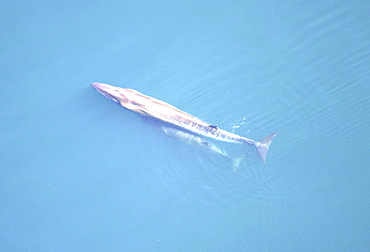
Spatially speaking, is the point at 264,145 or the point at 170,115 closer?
the point at 264,145

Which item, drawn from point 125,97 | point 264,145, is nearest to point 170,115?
point 125,97

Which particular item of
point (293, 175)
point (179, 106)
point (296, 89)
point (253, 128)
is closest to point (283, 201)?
point (293, 175)

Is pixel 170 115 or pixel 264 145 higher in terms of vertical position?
pixel 170 115

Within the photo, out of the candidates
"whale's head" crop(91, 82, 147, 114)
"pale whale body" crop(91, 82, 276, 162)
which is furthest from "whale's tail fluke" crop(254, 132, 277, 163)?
"whale's head" crop(91, 82, 147, 114)

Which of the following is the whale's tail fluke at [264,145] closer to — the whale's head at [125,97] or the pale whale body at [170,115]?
the pale whale body at [170,115]

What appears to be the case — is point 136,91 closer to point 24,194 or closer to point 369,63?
point 24,194

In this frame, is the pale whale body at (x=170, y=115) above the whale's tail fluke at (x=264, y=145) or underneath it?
above

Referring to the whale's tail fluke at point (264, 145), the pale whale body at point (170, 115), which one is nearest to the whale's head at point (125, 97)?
the pale whale body at point (170, 115)

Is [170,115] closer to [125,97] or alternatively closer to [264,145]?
[125,97]

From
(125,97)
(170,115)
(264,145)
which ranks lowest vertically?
(264,145)

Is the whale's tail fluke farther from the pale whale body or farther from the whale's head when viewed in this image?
the whale's head

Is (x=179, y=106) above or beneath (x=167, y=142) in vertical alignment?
above
